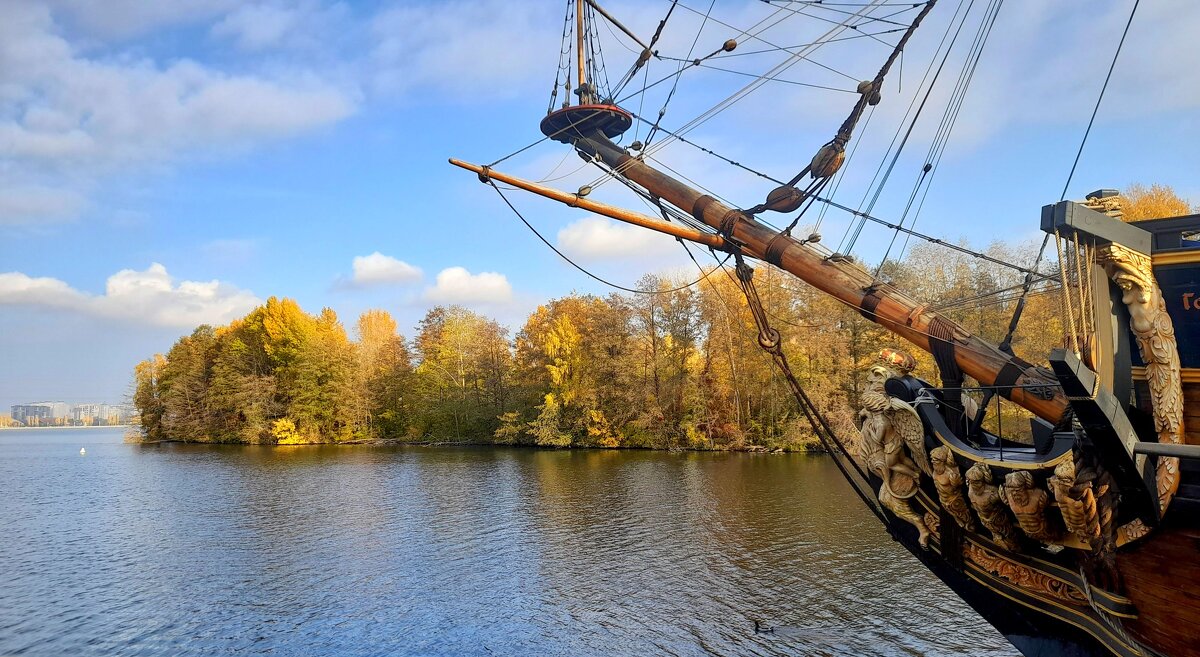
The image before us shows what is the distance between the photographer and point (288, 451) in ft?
166

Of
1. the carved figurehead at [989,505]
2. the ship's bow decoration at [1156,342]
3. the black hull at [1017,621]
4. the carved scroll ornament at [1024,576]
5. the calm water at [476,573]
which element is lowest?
the calm water at [476,573]

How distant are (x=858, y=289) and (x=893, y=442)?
2.67 meters

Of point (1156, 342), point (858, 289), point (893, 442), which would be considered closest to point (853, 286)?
point (858, 289)

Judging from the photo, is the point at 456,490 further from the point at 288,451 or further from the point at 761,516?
the point at 288,451

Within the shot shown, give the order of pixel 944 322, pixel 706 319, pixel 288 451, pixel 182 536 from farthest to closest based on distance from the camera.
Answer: pixel 288 451 → pixel 706 319 → pixel 182 536 → pixel 944 322

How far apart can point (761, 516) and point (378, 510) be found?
1192 cm

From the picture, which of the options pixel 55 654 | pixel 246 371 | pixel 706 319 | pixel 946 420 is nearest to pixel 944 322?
pixel 946 420

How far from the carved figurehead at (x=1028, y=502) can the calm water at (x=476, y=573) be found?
4.43 m

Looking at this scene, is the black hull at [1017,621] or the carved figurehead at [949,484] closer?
the carved figurehead at [949,484]

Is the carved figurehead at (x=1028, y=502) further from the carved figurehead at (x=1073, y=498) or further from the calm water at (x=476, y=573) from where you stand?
the calm water at (x=476, y=573)

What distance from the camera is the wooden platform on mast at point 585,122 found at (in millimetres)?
12047

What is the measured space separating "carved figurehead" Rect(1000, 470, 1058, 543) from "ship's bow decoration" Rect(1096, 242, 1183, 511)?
79 cm

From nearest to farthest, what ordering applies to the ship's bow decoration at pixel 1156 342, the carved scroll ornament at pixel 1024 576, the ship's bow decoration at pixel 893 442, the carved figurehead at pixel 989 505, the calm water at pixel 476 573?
1. the ship's bow decoration at pixel 1156 342
2. the carved figurehead at pixel 989 505
3. the carved scroll ornament at pixel 1024 576
4. the ship's bow decoration at pixel 893 442
5. the calm water at pixel 476 573

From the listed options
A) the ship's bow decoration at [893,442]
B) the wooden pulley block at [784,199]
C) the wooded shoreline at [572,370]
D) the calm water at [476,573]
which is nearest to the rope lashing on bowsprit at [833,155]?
the wooden pulley block at [784,199]
